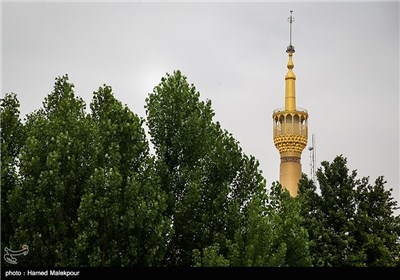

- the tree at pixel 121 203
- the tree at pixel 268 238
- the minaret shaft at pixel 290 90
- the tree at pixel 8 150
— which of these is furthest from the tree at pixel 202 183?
the tree at pixel 8 150

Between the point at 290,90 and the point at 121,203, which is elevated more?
the point at 290,90

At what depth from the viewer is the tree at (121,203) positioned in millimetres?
9969

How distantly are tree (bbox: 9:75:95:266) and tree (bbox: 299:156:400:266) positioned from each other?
6224 millimetres

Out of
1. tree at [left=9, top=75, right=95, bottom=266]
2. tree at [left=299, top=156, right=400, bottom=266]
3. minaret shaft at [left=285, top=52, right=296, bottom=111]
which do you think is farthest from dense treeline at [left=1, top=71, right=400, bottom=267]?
tree at [left=299, top=156, right=400, bottom=266]

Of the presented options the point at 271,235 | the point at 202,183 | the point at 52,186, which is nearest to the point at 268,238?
the point at 271,235

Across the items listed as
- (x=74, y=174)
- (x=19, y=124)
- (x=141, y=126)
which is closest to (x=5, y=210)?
(x=74, y=174)

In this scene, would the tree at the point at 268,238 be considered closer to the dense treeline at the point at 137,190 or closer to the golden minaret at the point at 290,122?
the dense treeline at the point at 137,190

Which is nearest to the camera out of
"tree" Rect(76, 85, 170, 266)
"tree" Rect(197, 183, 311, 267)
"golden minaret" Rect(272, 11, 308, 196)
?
"tree" Rect(76, 85, 170, 266)

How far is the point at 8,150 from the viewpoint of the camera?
11195 mm

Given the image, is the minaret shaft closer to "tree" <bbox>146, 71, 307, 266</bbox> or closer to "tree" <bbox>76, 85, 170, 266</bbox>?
"tree" <bbox>146, 71, 307, 266</bbox>

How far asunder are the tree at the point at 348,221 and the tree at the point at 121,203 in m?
4.96

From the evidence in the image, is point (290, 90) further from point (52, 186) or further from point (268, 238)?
point (52, 186)

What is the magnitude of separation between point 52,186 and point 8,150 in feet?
5.21

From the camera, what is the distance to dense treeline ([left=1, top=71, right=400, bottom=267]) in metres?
10.0
